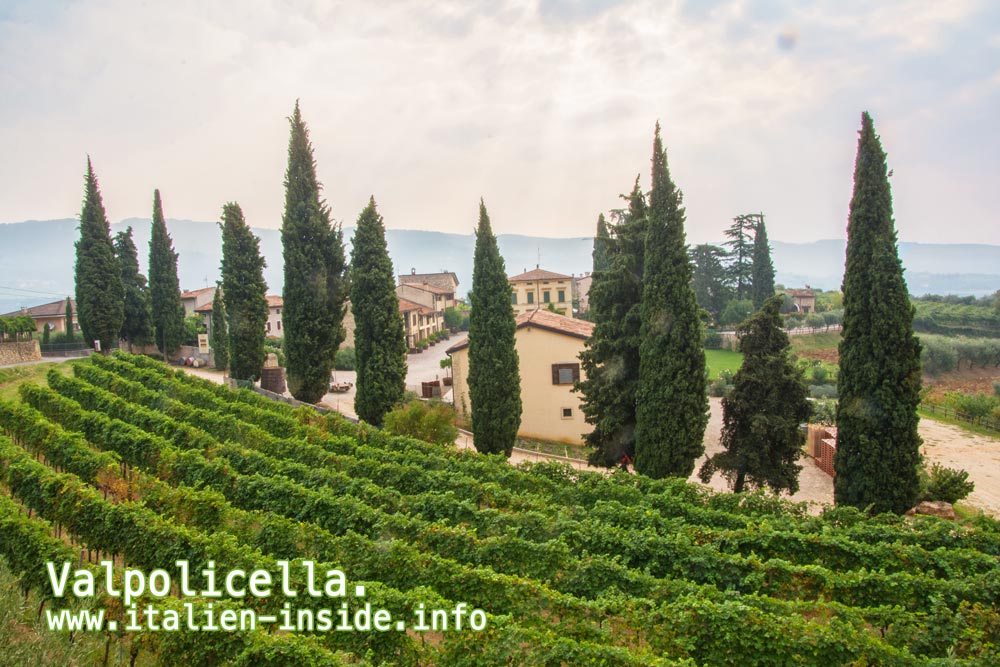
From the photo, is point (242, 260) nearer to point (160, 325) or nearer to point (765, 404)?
point (160, 325)

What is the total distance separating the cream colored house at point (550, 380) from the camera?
28.6m

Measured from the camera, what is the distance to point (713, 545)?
11.1 metres

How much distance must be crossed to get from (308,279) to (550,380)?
482 inches

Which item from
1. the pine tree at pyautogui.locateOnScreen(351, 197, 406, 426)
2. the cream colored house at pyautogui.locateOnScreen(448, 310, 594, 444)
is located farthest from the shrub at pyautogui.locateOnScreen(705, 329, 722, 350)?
the pine tree at pyautogui.locateOnScreen(351, 197, 406, 426)

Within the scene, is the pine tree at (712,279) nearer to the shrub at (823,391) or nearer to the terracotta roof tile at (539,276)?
the terracotta roof tile at (539,276)

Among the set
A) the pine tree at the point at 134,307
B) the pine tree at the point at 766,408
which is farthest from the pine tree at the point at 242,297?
the pine tree at the point at 766,408

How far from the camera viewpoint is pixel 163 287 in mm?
39625

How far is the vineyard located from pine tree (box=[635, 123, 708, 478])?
3900 mm

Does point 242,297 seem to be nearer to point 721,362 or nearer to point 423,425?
point 423,425

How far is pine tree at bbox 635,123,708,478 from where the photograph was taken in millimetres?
18594

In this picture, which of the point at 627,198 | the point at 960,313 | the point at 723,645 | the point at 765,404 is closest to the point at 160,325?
the point at 627,198

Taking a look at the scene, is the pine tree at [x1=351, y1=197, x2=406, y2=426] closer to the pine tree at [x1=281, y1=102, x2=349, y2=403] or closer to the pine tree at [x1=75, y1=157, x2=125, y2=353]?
the pine tree at [x1=281, y1=102, x2=349, y2=403]

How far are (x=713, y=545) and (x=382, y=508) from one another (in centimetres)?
679

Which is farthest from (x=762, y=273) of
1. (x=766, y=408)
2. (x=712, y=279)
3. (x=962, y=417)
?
(x=766, y=408)
